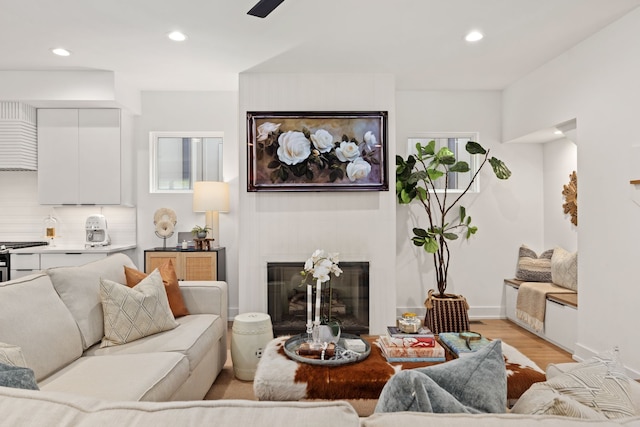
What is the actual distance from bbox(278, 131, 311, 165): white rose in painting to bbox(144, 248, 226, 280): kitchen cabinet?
4.41 feet

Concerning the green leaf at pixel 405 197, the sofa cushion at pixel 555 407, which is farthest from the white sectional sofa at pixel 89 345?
the green leaf at pixel 405 197

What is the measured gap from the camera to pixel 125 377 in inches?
71.8

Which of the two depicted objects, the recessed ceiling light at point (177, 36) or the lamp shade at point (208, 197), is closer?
the recessed ceiling light at point (177, 36)

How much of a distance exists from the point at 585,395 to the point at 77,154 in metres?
4.96

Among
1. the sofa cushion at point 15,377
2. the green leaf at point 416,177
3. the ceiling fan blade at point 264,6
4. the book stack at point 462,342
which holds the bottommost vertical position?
the book stack at point 462,342

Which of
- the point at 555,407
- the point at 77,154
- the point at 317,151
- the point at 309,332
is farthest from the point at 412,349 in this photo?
the point at 77,154

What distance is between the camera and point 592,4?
9.16 feet

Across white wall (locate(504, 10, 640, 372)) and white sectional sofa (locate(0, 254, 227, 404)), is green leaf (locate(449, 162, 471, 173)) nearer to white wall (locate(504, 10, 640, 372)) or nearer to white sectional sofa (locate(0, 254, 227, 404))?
white wall (locate(504, 10, 640, 372))

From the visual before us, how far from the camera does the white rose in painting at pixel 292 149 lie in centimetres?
402

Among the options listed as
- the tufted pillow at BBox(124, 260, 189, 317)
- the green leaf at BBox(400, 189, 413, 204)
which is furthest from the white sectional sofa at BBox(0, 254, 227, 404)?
the green leaf at BBox(400, 189, 413, 204)

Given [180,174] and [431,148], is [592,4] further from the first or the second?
[180,174]

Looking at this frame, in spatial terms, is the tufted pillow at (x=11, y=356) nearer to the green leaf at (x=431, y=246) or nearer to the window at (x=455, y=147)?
the green leaf at (x=431, y=246)

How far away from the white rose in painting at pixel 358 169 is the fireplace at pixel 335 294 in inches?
35.2

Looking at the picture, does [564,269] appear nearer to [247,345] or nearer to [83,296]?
A: [247,345]
